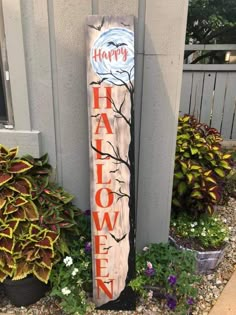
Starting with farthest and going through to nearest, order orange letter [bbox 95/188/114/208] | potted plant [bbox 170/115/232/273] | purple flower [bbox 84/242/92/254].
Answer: potted plant [bbox 170/115/232/273] → purple flower [bbox 84/242/92/254] → orange letter [bbox 95/188/114/208]

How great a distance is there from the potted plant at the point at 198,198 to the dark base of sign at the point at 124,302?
56 centimetres

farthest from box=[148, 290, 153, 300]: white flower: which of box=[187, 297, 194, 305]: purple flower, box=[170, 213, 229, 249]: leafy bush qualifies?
box=[170, 213, 229, 249]: leafy bush

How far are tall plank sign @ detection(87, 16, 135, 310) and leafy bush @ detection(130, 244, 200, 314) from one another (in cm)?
13

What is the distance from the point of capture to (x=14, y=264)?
172 cm

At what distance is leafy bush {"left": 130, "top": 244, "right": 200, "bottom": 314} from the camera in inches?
71.3

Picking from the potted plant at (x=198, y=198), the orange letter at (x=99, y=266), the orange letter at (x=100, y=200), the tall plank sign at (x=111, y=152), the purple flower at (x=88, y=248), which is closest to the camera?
the tall plank sign at (x=111, y=152)

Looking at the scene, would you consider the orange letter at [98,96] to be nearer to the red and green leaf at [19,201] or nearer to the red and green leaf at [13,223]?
the red and green leaf at [19,201]

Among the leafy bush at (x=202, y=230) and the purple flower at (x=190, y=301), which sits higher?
the leafy bush at (x=202, y=230)

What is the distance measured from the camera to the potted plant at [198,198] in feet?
7.27

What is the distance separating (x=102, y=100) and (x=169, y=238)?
4.11ft

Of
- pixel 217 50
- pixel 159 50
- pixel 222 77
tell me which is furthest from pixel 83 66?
pixel 217 50

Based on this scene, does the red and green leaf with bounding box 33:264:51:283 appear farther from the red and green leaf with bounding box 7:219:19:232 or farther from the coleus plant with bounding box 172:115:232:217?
the coleus plant with bounding box 172:115:232:217

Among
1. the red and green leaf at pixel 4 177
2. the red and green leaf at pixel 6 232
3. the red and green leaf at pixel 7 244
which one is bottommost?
A: the red and green leaf at pixel 7 244

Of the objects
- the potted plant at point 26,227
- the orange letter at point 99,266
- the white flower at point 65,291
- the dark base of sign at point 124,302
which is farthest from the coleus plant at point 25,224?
the dark base of sign at point 124,302
